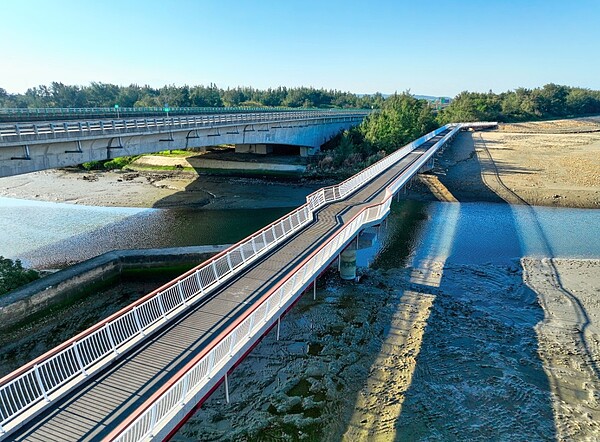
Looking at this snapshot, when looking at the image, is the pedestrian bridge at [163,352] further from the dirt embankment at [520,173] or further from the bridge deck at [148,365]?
the dirt embankment at [520,173]

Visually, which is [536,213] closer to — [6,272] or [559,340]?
[559,340]

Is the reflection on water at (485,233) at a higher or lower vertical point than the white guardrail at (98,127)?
Answer: lower

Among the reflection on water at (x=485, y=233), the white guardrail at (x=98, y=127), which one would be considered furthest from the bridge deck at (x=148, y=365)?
the white guardrail at (x=98, y=127)

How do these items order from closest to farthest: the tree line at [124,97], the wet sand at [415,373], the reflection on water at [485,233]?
1. the wet sand at [415,373]
2. the reflection on water at [485,233]
3. the tree line at [124,97]

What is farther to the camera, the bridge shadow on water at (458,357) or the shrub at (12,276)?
the shrub at (12,276)

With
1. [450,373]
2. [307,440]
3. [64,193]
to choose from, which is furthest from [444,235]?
[64,193]

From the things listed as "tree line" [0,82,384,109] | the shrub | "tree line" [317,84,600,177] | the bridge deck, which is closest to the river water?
the bridge deck
